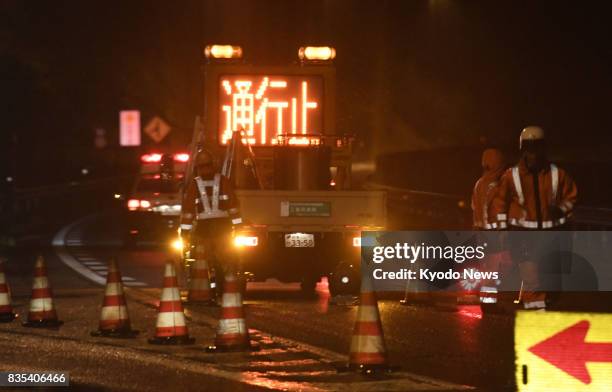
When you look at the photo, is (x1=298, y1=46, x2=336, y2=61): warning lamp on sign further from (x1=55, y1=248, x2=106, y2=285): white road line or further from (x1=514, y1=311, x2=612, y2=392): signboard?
(x1=514, y1=311, x2=612, y2=392): signboard

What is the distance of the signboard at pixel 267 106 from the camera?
21859mm

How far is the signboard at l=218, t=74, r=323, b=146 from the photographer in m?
21.9

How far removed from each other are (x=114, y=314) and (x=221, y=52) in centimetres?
804

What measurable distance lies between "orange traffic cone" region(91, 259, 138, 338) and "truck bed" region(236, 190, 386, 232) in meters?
4.63

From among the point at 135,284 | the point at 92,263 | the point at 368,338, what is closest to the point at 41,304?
the point at 368,338

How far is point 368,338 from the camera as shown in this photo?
38.3ft

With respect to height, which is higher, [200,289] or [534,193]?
[534,193]

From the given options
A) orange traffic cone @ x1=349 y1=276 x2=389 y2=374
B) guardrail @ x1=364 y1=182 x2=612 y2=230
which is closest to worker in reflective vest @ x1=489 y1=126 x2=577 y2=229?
orange traffic cone @ x1=349 y1=276 x2=389 y2=374

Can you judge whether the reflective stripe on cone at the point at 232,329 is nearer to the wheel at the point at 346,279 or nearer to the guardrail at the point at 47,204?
the wheel at the point at 346,279

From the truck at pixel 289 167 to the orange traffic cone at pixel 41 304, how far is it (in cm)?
305

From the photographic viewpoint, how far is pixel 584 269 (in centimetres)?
2148

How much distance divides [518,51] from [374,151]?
25.9 meters

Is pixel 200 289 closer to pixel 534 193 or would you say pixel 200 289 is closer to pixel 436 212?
pixel 534 193

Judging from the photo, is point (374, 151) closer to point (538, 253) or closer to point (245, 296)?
point (245, 296)
